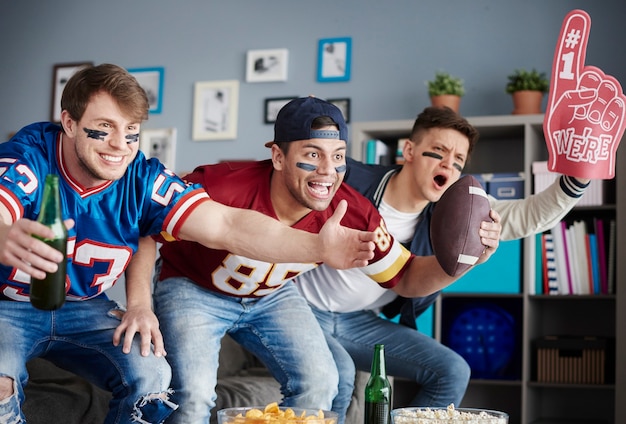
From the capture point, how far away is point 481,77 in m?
4.31

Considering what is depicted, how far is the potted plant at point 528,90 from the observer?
3.97 meters

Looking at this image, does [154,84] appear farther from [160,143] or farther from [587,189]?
[587,189]

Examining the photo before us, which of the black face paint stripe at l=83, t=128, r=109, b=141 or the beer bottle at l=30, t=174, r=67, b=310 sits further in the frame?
the black face paint stripe at l=83, t=128, r=109, b=141

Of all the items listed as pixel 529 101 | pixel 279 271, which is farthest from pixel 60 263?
pixel 529 101

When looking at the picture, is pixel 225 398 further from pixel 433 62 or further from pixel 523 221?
pixel 433 62

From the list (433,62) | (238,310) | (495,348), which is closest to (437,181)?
(238,310)

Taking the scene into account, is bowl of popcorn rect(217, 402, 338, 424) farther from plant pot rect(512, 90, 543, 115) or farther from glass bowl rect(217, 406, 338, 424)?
plant pot rect(512, 90, 543, 115)

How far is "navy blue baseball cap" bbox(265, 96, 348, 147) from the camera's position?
233cm

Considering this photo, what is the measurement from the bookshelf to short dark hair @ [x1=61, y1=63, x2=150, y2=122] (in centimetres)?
206

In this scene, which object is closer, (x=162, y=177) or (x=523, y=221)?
(x=162, y=177)

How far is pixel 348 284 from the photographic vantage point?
274 centimetres

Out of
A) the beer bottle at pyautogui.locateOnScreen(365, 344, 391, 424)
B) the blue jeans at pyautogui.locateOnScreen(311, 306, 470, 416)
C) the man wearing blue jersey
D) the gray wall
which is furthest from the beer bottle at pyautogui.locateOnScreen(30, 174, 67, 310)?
the gray wall

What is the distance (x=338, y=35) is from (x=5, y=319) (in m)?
3.03

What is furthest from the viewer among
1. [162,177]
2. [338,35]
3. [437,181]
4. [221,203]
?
[338,35]
